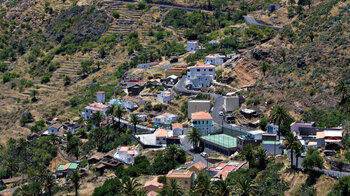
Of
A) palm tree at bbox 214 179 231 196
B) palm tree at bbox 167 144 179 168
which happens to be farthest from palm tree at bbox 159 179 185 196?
palm tree at bbox 167 144 179 168

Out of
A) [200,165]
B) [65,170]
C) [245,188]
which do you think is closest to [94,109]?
[65,170]

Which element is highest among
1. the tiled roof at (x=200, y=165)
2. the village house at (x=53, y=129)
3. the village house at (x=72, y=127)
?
the tiled roof at (x=200, y=165)

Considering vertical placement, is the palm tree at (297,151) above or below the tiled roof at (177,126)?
above

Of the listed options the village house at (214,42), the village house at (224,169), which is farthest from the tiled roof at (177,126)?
the village house at (214,42)

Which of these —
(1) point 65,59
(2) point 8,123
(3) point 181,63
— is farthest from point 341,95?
(1) point 65,59

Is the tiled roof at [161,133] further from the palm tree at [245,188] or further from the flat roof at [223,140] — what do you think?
the palm tree at [245,188]

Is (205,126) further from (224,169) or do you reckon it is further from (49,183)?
(49,183)

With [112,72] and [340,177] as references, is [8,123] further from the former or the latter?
[340,177]
